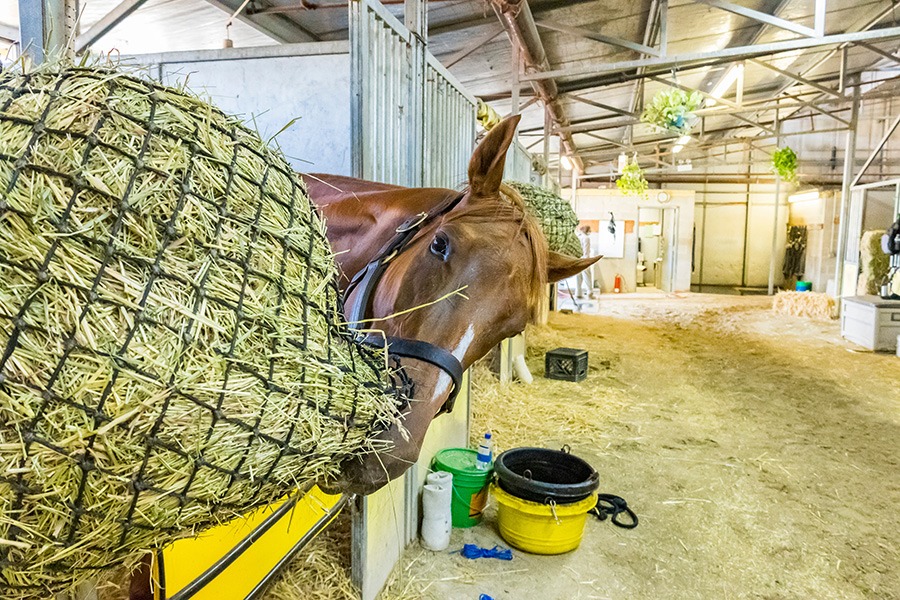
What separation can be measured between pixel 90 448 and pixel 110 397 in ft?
0.17

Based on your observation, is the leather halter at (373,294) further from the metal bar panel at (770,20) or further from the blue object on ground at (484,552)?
the metal bar panel at (770,20)

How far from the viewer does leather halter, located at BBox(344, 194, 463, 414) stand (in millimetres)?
1104

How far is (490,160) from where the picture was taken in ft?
4.34

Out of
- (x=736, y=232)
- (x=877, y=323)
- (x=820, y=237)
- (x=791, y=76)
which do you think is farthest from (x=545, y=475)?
(x=736, y=232)

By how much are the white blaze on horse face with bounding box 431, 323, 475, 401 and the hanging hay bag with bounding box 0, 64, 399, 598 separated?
40 cm

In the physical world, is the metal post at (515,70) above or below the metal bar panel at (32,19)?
Answer: above

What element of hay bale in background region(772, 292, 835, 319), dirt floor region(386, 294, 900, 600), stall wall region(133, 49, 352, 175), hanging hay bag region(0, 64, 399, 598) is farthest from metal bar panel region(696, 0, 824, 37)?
hay bale in background region(772, 292, 835, 319)

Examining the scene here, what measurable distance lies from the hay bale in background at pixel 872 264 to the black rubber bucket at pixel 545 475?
8.18 m

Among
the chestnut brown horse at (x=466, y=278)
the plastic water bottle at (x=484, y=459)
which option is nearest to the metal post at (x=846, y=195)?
the plastic water bottle at (x=484, y=459)

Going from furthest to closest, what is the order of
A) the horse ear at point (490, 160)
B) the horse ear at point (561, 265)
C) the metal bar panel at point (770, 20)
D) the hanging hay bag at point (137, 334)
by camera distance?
the metal bar panel at point (770, 20) < the horse ear at point (561, 265) < the horse ear at point (490, 160) < the hanging hay bag at point (137, 334)

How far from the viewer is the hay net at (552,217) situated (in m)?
3.65

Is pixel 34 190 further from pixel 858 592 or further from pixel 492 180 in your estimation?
pixel 858 592

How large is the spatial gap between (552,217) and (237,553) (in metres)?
3.00

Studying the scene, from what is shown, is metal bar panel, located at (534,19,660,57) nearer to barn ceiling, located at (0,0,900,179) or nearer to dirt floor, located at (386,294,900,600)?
barn ceiling, located at (0,0,900,179)
